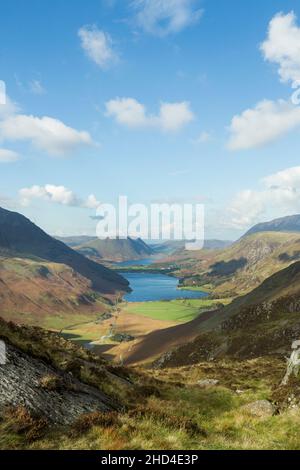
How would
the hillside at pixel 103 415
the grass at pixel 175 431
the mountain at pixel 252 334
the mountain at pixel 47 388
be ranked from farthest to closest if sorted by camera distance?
the mountain at pixel 252 334, the mountain at pixel 47 388, the hillside at pixel 103 415, the grass at pixel 175 431

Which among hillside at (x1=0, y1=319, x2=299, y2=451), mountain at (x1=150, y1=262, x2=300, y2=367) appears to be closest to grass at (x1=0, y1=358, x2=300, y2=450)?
hillside at (x1=0, y1=319, x2=299, y2=451)

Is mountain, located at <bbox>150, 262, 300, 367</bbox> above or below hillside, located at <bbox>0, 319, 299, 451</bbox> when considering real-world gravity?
below

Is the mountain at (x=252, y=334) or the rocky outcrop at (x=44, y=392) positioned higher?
the rocky outcrop at (x=44, y=392)

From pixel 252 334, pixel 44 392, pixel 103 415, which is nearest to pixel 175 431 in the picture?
pixel 103 415

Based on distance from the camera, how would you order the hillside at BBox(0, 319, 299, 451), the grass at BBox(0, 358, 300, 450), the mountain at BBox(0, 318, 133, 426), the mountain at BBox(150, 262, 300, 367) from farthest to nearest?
1. the mountain at BBox(150, 262, 300, 367)
2. the mountain at BBox(0, 318, 133, 426)
3. the hillside at BBox(0, 319, 299, 451)
4. the grass at BBox(0, 358, 300, 450)

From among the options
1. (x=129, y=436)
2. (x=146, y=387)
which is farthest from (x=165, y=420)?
(x=146, y=387)

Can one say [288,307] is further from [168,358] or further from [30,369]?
[30,369]

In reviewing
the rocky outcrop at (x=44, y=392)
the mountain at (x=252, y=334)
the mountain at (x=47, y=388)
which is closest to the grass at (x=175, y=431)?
the mountain at (x=47, y=388)

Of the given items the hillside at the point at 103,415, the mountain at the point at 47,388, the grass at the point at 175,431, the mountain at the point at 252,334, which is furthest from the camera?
the mountain at the point at 252,334

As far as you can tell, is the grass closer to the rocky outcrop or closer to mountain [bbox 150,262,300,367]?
the rocky outcrop

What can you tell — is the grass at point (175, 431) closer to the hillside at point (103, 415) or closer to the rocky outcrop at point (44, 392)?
the hillside at point (103, 415)
